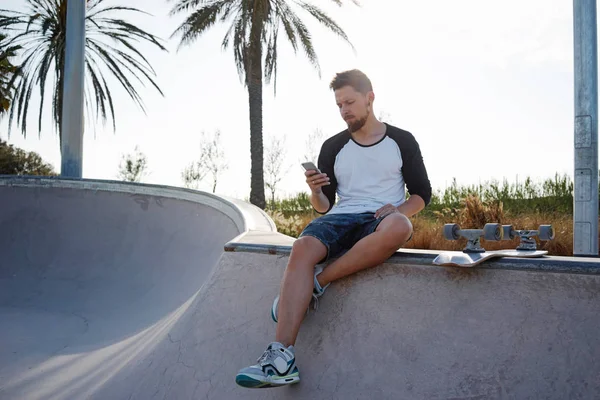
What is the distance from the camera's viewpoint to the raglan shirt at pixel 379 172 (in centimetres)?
331

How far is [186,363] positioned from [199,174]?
25079 mm

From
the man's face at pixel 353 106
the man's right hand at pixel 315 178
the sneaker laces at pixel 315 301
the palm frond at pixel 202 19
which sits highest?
the palm frond at pixel 202 19

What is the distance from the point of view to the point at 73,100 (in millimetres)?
10781

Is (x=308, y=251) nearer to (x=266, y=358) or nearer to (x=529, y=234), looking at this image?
(x=266, y=358)

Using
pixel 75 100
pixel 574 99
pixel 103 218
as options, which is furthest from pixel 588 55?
pixel 75 100

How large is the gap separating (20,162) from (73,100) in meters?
29.1

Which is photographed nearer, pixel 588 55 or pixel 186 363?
pixel 186 363

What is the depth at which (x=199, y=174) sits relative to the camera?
27812 mm

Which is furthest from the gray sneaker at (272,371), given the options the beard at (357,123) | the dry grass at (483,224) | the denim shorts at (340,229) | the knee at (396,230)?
the dry grass at (483,224)

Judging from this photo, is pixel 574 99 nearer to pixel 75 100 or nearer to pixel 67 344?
pixel 67 344

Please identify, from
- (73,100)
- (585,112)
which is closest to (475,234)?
(585,112)

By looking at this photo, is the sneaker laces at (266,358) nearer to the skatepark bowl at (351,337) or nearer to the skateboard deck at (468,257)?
the skatepark bowl at (351,337)

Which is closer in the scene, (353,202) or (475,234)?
(475,234)

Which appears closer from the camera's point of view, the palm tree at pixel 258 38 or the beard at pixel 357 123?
the beard at pixel 357 123
